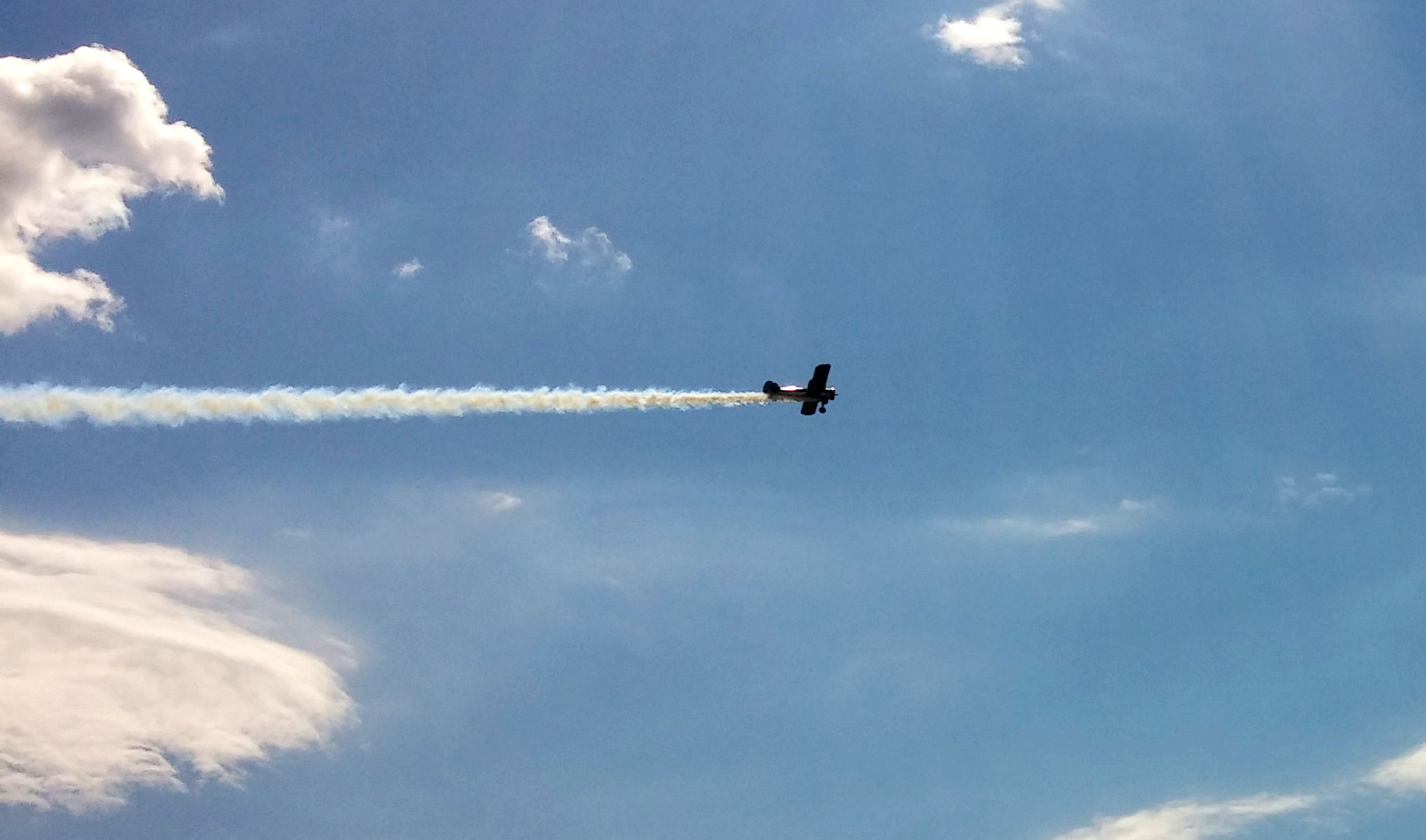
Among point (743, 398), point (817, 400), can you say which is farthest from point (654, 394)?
point (817, 400)

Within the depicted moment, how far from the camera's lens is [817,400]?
329 feet

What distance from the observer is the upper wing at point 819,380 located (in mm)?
99688

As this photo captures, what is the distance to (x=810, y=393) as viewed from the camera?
100 meters

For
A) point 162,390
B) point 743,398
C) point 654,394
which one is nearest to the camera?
point 162,390

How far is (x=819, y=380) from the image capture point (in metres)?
99.8

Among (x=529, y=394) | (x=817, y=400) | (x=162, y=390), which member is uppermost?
(x=817, y=400)

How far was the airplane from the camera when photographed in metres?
99.6

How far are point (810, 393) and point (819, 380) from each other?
4.26 feet

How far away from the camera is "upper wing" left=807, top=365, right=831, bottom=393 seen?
9969 cm

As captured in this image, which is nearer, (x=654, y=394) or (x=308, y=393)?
(x=308, y=393)

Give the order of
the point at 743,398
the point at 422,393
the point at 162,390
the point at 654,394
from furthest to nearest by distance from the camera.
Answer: the point at 743,398 → the point at 654,394 → the point at 422,393 → the point at 162,390

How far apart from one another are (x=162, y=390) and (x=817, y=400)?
50.0 meters

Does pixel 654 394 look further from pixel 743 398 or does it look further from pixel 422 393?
pixel 422 393

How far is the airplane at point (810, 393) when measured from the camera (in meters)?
99.6
